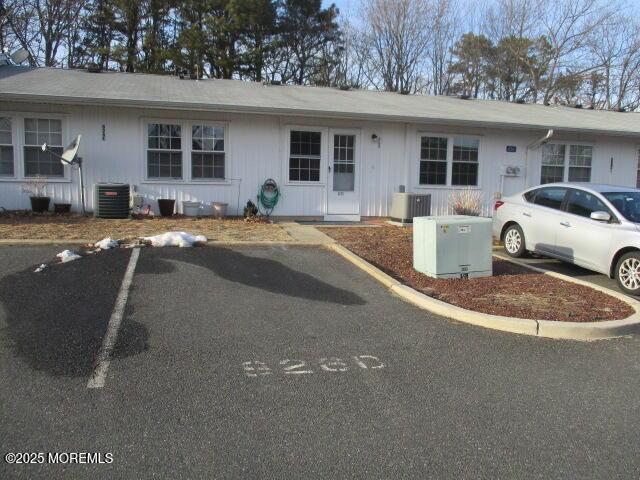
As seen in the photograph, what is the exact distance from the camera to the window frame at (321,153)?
1451 centimetres

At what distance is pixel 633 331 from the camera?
606cm

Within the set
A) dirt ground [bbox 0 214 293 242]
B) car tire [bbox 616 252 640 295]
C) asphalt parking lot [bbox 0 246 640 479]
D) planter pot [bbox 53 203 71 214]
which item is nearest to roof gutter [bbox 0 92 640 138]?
planter pot [bbox 53 203 71 214]

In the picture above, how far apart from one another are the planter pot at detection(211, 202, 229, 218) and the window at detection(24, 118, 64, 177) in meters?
3.84

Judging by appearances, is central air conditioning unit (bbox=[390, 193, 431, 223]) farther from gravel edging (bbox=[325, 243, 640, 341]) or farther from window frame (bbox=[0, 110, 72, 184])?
window frame (bbox=[0, 110, 72, 184])

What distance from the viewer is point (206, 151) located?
14086 mm

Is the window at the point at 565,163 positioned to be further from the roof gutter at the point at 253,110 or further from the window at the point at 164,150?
the window at the point at 164,150

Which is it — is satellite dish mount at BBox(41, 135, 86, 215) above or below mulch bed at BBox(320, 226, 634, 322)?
above

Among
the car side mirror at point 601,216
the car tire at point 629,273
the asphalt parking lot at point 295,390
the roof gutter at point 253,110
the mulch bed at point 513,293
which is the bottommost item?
the asphalt parking lot at point 295,390

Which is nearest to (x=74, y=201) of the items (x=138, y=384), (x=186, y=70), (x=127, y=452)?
(x=138, y=384)

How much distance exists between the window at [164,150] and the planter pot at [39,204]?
7.88 feet

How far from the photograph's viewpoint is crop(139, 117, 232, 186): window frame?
13672 mm

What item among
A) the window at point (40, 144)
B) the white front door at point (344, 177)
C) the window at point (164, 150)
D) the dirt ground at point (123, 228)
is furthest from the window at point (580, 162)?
the window at point (40, 144)

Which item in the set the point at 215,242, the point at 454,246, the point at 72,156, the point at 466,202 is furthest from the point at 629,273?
the point at 72,156

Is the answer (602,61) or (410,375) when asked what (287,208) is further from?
(602,61)
